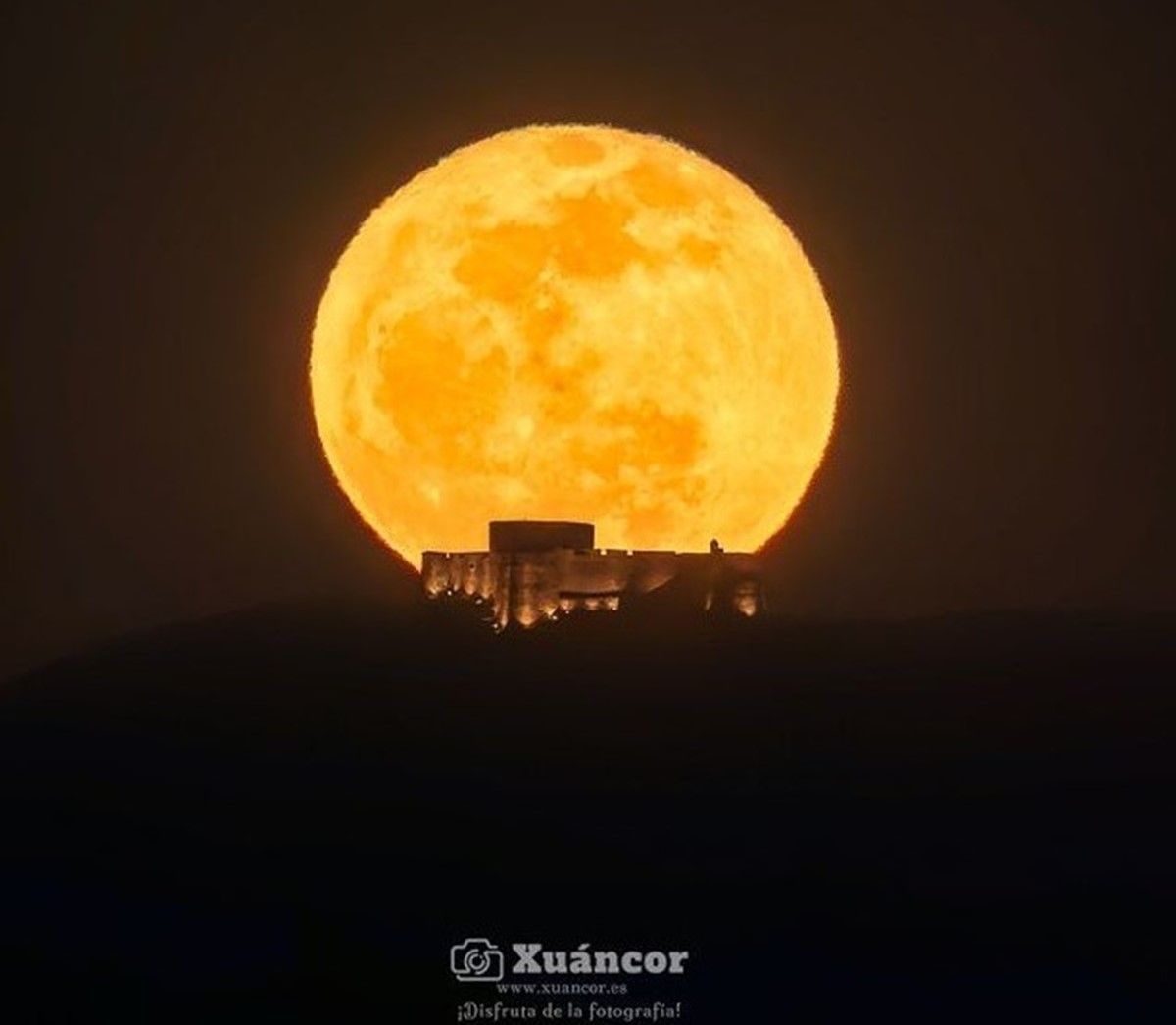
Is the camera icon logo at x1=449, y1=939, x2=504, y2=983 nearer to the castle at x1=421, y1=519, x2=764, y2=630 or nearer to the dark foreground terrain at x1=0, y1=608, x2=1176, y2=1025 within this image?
the dark foreground terrain at x1=0, y1=608, x2=1176, y2=1025

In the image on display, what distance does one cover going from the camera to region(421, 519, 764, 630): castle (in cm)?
11744

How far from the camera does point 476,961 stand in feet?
334

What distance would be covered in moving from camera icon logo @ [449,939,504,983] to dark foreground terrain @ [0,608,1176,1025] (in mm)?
718

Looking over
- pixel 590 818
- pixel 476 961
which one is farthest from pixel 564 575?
pixel 476 961

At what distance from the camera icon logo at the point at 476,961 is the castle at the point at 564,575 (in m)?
19.2

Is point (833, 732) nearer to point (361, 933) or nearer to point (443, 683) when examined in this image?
point (443, 683)

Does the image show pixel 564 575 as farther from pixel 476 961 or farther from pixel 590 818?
pixel 476 961

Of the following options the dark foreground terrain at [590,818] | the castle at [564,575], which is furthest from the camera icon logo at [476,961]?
the castle at [564,575]

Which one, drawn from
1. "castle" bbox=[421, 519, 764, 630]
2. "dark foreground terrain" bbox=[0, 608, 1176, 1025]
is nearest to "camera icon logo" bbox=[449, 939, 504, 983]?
"dark foreground terrain" bbox=[0, 608, 1176, 1025]

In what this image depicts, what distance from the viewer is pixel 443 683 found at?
12225cm

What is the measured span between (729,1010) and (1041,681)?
3448 centimetres

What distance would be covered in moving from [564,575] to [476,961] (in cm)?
2196

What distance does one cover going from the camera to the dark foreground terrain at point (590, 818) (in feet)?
346

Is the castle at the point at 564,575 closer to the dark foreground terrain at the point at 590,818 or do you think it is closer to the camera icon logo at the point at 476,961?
the dark foreground terrain at the point at 590,818
